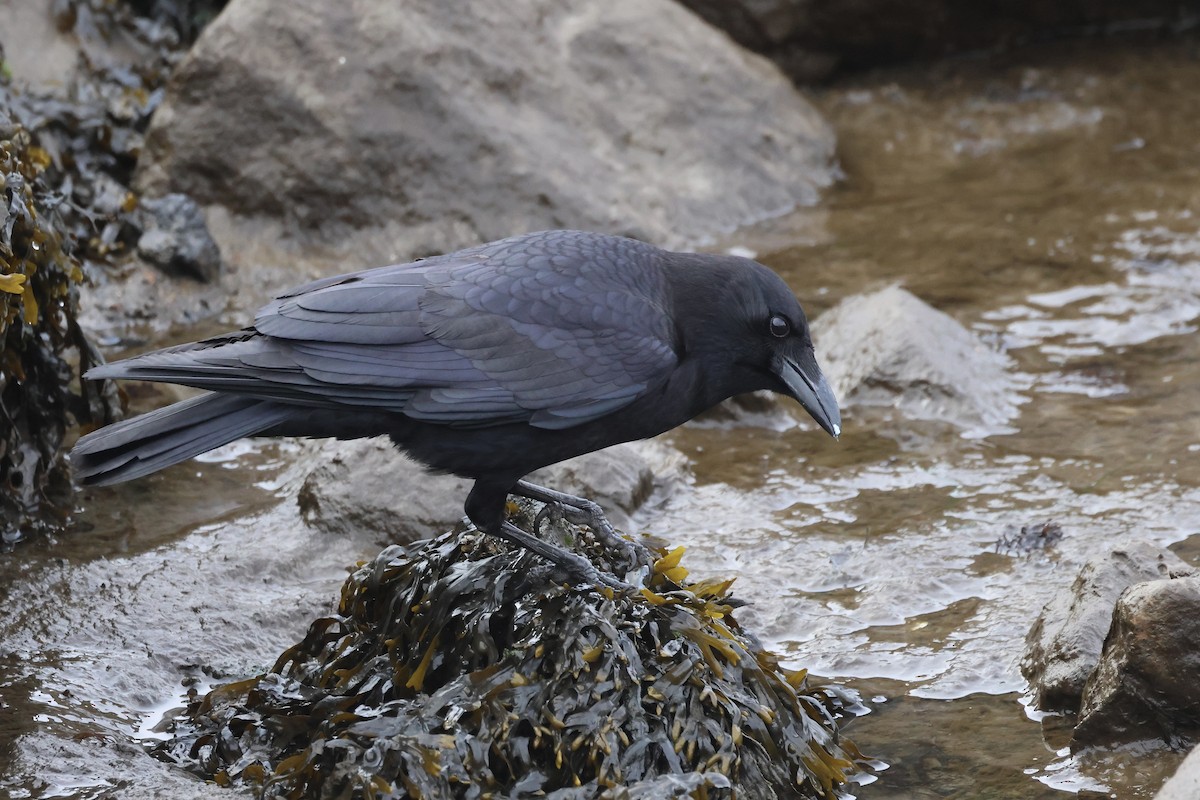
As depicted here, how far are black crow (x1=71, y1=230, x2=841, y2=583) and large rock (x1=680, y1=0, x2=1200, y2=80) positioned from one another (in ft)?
25.9

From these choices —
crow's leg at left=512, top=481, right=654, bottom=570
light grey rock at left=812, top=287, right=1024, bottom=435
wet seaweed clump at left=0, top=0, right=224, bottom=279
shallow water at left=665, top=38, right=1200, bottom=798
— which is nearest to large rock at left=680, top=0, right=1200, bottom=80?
shallow water at left=665, top=38, right=1200, bottom=798

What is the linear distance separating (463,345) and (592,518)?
2.35ft

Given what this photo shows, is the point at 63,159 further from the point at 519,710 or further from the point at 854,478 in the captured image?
the point at 519,710

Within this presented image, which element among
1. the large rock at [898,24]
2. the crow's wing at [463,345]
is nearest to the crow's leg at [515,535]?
the crow's wing at [463,345]

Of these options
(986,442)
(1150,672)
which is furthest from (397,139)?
(1150,672)

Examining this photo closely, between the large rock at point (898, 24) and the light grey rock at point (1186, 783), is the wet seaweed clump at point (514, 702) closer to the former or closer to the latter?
the light grey rock at point (1186, 783)

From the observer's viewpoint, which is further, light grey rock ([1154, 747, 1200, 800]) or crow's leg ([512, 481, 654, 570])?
crow's leg ([512, 481, 654, 570])

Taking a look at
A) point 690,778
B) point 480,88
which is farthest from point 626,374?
point 480,88

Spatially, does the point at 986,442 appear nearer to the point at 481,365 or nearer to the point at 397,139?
the point at 481,365

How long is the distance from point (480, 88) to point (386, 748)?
628 centimetres

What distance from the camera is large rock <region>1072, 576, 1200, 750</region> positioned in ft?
12.8

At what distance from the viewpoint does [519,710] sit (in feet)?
12.3

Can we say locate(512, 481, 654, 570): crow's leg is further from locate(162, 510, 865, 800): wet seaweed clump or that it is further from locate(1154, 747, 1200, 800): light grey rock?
locate(1154, 747, 1200, 800): light grey rock

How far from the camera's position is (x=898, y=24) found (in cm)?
1175
